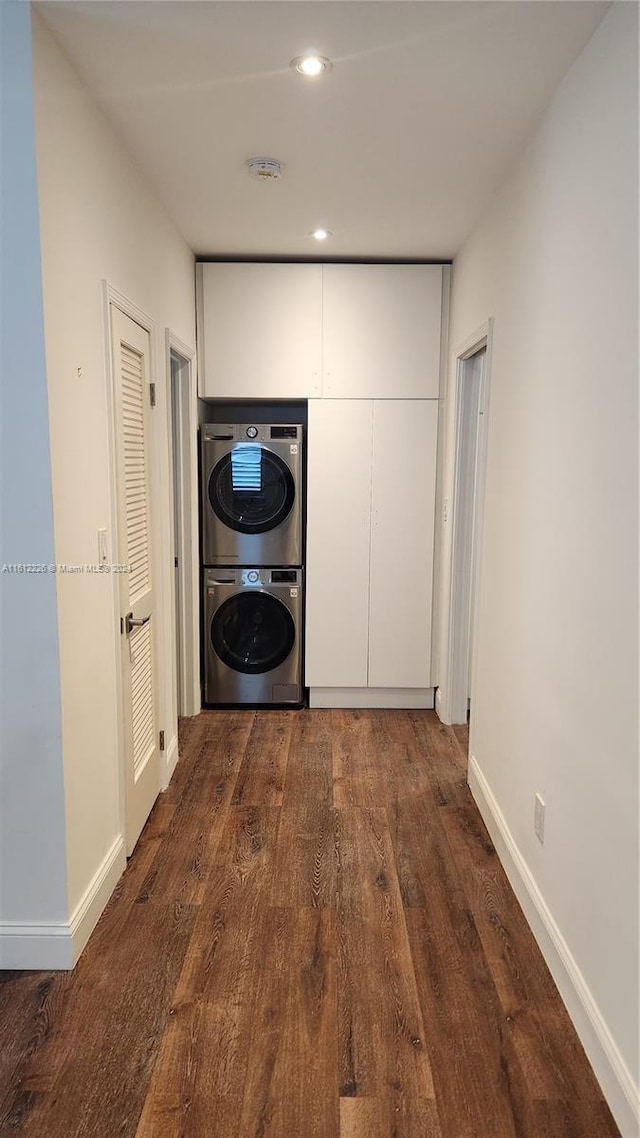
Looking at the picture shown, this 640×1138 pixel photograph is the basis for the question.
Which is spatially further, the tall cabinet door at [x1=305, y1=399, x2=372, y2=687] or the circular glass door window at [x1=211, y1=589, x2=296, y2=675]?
the circular glass door window at [x1=211, y1=589, x2=296, y2=675]

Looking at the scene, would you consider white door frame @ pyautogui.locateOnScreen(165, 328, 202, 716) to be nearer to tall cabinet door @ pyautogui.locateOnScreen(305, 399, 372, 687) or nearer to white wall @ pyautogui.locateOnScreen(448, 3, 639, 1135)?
tall cabinet door @ pyautogui.locateOnScreen(305, 399, 372, 687)

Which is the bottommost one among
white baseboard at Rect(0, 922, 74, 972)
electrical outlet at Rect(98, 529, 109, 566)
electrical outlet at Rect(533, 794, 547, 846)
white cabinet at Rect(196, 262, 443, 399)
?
white baseboard at Rect(0, 922, 74, 972)

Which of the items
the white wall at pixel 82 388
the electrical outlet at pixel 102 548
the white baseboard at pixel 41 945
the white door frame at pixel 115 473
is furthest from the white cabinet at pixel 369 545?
the white baseboard at pixel 41 945

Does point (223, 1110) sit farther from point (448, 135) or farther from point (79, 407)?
point (448, 135)

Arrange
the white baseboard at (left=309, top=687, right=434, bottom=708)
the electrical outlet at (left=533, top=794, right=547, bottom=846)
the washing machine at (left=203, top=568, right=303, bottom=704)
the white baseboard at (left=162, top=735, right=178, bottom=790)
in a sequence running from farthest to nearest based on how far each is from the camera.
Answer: the white baseboard at (left=309, top=687, right=434, bottom=708), the washing machine at (left=203, top=568, right=303, bottom=704), the white baseboard at (left=162, top=735, right=178, bottom=790), the electrical outlet at (left=533, top=794, right=547, bottom=846)

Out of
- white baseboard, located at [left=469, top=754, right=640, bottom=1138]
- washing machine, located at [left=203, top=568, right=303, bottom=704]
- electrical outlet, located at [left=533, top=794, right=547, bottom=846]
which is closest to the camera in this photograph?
white baseboard, located at [left=469, top=754, right=640, bottom=1138]

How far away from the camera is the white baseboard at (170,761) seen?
3.15 metres

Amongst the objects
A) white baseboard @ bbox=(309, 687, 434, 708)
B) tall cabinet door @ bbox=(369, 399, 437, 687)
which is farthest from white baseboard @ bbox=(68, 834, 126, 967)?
tall cabinet door @ bbox=(369, 399, 437, 687)

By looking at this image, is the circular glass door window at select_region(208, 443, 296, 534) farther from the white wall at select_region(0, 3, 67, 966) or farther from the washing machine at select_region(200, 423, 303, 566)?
the white wall at select_region(0, 3, 67, 966)

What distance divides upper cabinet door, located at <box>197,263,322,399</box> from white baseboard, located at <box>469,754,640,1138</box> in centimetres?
243

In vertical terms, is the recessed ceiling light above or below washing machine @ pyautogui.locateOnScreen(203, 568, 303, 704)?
above

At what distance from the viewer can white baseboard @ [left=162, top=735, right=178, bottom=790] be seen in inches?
124

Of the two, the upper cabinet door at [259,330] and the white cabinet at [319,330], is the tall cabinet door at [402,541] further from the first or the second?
the upper cabinet door at [259,330]

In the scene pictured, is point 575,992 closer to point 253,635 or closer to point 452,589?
point 452,589
